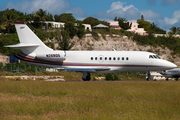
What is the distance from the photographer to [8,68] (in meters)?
40.3

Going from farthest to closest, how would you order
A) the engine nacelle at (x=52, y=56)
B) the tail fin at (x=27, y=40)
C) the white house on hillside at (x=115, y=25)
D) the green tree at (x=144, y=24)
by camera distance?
1. the green tree at (x=144, y=24)
2. the white house on hillside at (x=115, y=25)
3. the tail fin at (x=27, y=40)
4. the engine nacelle at (x=52, y=56)

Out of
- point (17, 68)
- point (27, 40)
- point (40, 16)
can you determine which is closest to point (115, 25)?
point (40, 16)

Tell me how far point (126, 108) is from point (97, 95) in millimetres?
4209

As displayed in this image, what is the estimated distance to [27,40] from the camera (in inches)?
1177

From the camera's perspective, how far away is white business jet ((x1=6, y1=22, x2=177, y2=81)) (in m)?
29.7

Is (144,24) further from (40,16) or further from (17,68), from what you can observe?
(17,68)

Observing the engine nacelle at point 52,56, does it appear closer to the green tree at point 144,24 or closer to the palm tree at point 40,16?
the palm tree at point 40,16

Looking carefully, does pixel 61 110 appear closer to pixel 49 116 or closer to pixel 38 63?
pixel 49 116

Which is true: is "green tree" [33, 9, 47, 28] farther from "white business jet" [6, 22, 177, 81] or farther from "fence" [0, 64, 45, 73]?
"white business jet" [6, 22, 177, 81]

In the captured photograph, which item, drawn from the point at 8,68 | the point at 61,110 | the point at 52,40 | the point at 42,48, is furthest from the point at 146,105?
the point at 52,40

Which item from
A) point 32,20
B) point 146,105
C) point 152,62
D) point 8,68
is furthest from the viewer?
point 32,20

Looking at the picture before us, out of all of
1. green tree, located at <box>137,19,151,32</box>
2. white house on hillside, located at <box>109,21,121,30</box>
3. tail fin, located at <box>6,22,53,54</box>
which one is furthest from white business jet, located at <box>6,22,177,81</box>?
green tree, located at <box>137,19,151,32</box>

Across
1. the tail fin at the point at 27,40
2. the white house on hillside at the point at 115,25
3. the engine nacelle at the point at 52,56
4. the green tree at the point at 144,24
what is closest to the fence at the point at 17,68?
the tail fin at the point at 27,40

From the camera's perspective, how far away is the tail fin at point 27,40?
1171 inches
